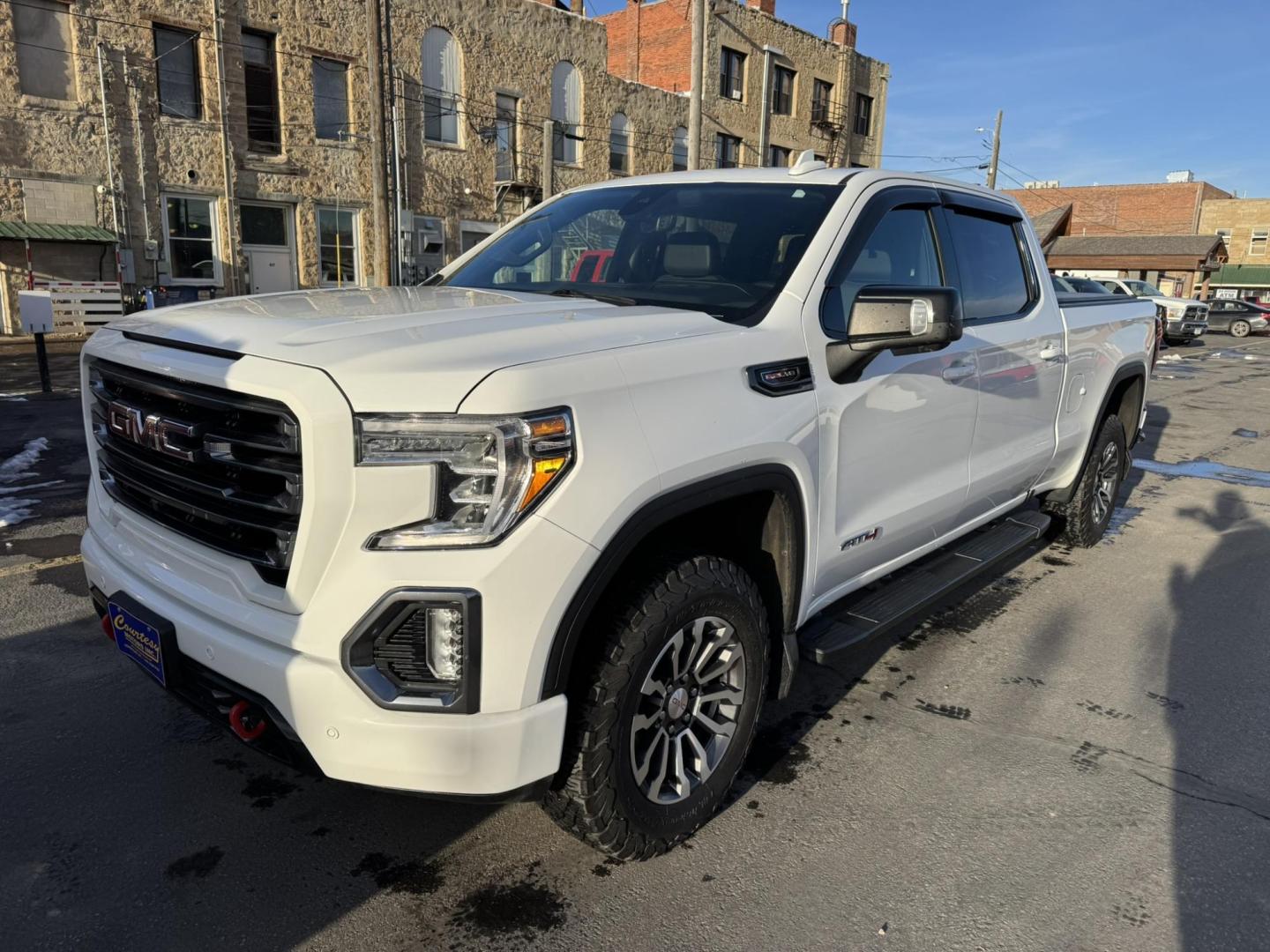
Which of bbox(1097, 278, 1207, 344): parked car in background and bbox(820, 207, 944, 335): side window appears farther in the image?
bbox(1097, 278, 1207, 344): parked car in background

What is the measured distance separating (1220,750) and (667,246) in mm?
2792

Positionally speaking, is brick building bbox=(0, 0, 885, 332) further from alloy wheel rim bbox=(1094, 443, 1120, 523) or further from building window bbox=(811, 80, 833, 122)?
alloy wheel rim bbox=(1094, 443, 1120, 523)

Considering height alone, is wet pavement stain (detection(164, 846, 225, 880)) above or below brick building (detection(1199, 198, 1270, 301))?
below

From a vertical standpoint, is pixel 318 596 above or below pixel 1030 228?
below

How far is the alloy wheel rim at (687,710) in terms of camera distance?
250cm

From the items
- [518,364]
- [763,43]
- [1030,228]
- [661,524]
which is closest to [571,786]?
[661,524]

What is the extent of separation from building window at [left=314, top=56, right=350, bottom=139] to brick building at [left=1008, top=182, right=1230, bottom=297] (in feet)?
114

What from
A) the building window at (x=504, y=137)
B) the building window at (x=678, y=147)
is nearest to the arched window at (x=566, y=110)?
the building window at (x=504, y=137)

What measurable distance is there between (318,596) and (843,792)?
6.16ft

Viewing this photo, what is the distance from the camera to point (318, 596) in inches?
80.4

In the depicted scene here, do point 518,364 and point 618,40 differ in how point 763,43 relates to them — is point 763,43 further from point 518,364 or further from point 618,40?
point 518,364

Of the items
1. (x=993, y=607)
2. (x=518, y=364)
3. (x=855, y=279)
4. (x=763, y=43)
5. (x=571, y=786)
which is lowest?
(x=993, y=607)

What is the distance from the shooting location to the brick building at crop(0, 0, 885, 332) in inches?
722

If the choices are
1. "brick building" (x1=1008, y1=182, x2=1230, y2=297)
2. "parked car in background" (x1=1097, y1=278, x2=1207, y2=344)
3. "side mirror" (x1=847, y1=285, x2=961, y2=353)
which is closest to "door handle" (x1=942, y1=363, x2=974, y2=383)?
"side mirror" (x1=847, y1=285, x2=961, y2=353)
